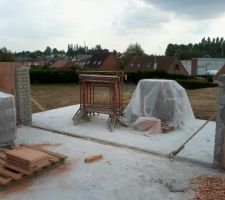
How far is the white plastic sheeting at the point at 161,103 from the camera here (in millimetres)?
8414

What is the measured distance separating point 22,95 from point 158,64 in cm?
4013

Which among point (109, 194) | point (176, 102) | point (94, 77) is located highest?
point (94, 77)

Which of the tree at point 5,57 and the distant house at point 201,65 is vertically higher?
the tree at point 5,57

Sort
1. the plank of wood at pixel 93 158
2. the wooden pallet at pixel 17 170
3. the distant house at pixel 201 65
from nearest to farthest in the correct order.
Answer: the wooden pallet at pixel 17 170 → the plank of wood at pixel 93 158 → the distant house at pixel 201 65

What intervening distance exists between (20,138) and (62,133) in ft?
3.34

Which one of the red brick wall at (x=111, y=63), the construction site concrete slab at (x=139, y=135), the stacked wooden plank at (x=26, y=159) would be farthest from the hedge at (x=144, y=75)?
the red brick wall at (x=111, y=63)

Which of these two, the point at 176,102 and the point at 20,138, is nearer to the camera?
the point at 20,138

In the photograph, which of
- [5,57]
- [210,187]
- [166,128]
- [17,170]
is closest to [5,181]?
[17,170]

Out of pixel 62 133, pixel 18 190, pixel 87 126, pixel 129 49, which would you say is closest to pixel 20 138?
pixel 62 133

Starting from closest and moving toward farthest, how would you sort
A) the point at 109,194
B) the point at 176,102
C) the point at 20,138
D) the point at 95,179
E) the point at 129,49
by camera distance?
the point at 109,194, the point at 95,179, the point at 20,138, the point at 176,102, the point at 129,49

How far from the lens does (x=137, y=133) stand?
787 centimetres

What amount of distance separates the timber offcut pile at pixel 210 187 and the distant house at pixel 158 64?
1593 inches

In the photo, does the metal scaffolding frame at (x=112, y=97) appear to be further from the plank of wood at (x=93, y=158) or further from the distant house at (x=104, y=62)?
the distant house at (x=104, y=62)

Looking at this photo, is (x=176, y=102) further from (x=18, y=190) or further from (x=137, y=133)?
(x=18, y=190)
